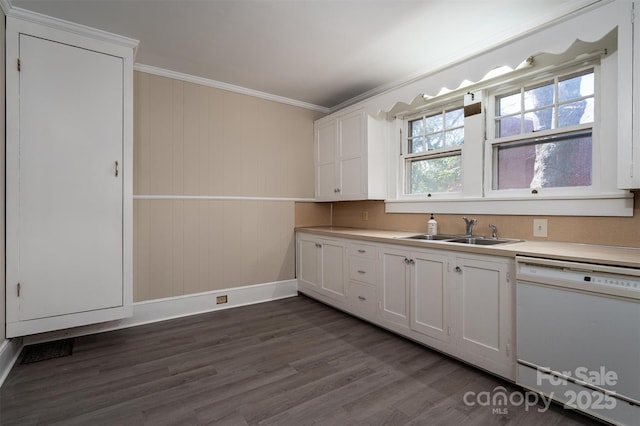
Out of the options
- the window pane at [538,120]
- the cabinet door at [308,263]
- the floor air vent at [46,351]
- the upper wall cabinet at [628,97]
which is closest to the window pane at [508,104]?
the window pane at [538,120]

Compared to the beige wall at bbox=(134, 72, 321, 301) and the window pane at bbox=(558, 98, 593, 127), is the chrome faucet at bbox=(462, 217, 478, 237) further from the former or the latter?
the beige wall at bbox=(134, 72, 321, 301)

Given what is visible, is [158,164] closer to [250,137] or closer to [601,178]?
[250,137]

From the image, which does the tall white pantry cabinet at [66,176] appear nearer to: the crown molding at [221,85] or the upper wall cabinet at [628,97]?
the crown molding at [221,85]

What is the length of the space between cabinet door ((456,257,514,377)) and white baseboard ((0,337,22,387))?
3.13 meters

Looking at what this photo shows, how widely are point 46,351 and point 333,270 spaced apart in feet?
8.45

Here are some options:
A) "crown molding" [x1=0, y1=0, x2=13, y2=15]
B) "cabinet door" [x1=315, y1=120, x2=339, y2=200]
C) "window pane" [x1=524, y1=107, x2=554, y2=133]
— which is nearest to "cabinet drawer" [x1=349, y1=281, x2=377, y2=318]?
"cabinet door" [x1=315, y1=120, x2=339, y2=200]

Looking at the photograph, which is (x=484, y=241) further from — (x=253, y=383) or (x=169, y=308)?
(x=169, y=308)

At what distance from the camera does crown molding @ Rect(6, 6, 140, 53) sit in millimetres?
2250

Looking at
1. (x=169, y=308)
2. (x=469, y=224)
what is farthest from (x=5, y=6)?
(x=469, y=224)

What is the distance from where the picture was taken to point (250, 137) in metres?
3.82

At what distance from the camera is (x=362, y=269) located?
3088 millimetres

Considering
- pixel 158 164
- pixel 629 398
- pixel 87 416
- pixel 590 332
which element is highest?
pixel 158 164

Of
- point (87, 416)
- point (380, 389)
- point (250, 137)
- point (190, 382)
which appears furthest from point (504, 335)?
point (250, 137)

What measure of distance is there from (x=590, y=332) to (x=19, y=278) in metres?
3.64
